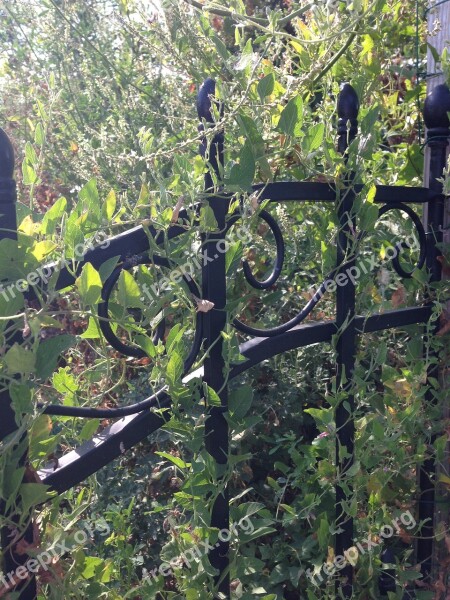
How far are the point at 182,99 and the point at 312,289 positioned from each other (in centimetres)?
84

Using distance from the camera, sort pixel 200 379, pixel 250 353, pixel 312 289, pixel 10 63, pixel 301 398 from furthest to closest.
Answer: pixel 10 63 → pixel 301 398 → pixel 312 289 → pixel 250 353 → pixel 200 379

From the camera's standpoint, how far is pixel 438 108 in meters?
1.92

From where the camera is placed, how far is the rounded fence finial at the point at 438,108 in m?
1.91

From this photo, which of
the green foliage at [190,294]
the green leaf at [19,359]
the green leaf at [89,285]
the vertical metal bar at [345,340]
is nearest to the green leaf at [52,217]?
the green foliage at [190,294]

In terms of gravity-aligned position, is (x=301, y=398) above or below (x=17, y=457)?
below

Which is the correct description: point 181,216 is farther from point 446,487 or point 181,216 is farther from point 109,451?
point 446,487

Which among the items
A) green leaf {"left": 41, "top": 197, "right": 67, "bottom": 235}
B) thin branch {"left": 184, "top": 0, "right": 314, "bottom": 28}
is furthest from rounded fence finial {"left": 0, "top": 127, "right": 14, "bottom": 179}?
thin branch {"left": 184, "top": 0, "right": 314, "bottom": 28}

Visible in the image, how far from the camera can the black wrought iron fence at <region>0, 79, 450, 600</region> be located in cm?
110

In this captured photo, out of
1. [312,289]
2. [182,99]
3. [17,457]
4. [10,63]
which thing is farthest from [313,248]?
[10,63]

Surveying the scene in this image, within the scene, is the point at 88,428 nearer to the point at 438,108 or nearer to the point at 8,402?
the point at 8,402

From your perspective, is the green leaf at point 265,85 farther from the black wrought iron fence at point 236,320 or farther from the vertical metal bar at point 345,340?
the vertical metal bar at point 345,340

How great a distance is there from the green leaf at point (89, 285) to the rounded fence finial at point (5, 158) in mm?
178

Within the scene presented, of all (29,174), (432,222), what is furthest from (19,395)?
(432,222)

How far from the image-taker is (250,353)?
1457mm
